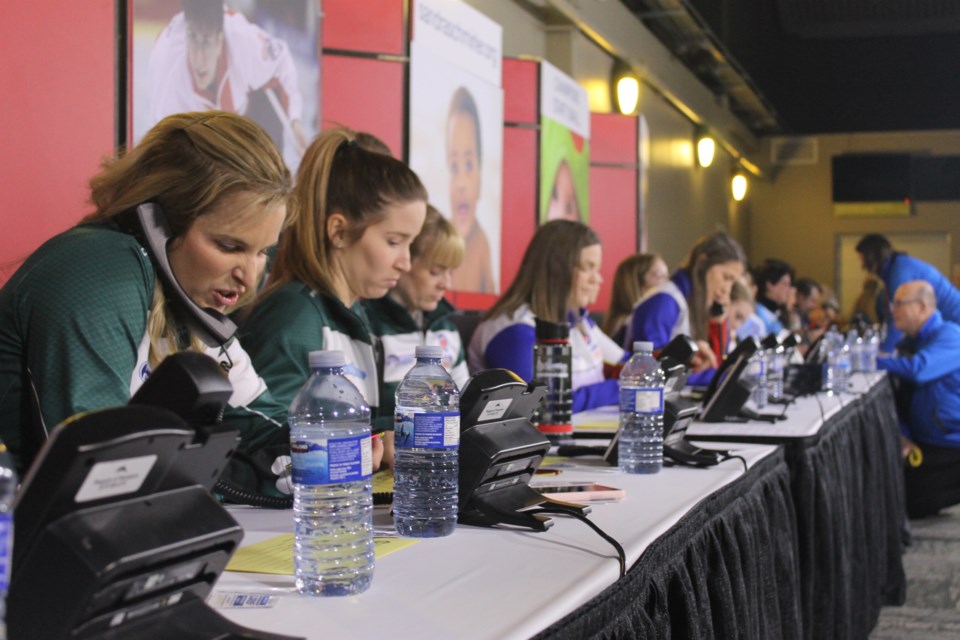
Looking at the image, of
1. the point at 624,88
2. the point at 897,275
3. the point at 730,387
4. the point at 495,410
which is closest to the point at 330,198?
the point at 495,410

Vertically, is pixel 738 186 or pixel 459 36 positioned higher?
pixel 738 186

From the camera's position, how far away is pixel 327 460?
1.05 meters

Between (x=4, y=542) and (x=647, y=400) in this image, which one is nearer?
(x=4, y=542)

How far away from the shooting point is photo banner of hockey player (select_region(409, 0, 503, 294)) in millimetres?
4453

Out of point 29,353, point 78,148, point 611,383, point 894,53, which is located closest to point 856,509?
point 611,383

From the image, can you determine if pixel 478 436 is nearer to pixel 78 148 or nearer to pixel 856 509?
pixel 78 148

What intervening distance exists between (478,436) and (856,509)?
2.18 meters

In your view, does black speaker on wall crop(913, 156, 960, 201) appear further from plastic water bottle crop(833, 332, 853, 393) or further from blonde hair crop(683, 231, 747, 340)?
blonde hair crop(683, 231, 747, 340)

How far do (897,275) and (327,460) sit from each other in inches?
234

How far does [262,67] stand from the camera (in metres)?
3.12

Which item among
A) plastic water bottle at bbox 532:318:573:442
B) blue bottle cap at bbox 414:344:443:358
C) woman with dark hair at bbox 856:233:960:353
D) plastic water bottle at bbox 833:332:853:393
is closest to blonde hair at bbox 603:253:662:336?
plastic water bottle at bbox 833:332:853:393

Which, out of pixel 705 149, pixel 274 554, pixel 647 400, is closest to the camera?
pixel 274 554

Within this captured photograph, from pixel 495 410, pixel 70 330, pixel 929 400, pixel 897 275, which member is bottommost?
pixel 929 400

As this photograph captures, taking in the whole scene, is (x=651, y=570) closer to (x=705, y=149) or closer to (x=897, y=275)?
(x=897, y=275)
